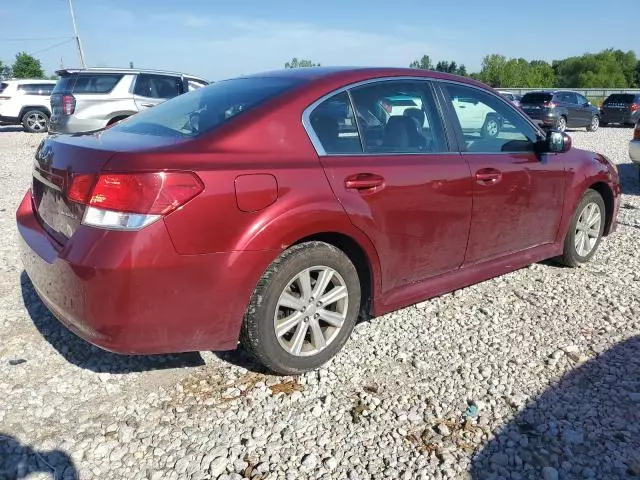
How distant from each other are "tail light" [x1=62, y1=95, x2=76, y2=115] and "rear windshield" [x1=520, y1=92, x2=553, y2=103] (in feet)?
54.8

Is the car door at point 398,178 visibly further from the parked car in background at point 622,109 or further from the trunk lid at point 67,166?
the parked car in background at point 622,109

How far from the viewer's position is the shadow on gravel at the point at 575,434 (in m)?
2.32

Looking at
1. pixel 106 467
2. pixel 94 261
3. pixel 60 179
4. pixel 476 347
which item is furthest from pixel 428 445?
→ pixel 60 179

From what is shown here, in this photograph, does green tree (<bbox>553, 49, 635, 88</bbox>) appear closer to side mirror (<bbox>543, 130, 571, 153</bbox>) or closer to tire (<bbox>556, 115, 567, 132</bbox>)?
tire (<bbox>556, 115, 567, 132</bbox>)

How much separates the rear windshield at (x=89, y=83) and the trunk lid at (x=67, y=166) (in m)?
8.27

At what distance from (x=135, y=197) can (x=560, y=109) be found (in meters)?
21.2

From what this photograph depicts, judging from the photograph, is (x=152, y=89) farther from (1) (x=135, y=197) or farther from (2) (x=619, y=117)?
(2) (x=619, y=117)

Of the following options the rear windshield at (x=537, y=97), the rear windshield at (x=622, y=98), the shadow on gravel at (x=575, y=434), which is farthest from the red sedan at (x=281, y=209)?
the rear windshield at (x=622, y=98)

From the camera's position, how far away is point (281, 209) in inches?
103

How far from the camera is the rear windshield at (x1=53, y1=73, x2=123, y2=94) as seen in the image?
10.5 meters

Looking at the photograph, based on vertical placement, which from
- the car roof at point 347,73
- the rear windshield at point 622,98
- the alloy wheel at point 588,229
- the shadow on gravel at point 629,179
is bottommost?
the shadow on gravel at point 629,179

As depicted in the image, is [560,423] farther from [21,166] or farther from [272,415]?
[21,166]

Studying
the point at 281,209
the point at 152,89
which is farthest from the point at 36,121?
the point at 281,209

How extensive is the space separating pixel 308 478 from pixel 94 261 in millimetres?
1288
